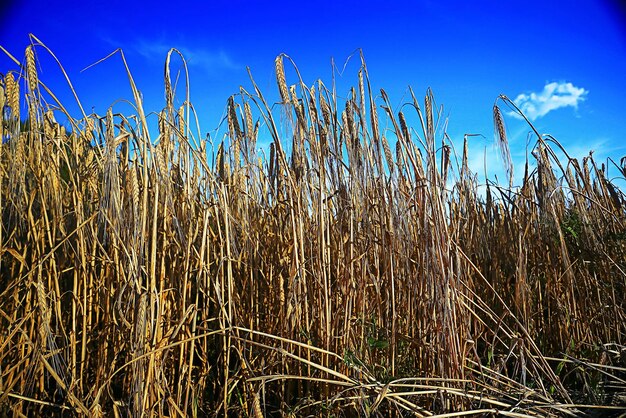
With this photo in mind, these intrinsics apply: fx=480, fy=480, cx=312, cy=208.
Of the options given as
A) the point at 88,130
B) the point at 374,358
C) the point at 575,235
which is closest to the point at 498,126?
the point at 575,235

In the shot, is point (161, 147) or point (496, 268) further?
point (496, 268)

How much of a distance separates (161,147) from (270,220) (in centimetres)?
59

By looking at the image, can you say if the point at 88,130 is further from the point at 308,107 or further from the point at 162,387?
the point at 162,387

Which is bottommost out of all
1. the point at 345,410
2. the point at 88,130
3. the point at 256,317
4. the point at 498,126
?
the point at 345,410

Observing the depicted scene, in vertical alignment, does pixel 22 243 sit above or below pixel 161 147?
below

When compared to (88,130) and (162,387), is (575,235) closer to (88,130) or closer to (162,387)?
(162,387)

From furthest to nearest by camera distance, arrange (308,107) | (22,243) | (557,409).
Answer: (22,243) < (308,107) < (557,409)

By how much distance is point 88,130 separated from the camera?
5.44 ft

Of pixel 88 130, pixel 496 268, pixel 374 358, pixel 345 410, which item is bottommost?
pixel 345 410

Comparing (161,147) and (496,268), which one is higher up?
(161,147)

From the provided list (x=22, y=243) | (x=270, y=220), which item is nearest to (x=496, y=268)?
(x=270, y=220)

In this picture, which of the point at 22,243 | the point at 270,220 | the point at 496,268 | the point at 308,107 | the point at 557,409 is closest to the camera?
the point at 557,409

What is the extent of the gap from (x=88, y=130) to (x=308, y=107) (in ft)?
2.52

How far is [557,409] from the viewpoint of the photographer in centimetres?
134
